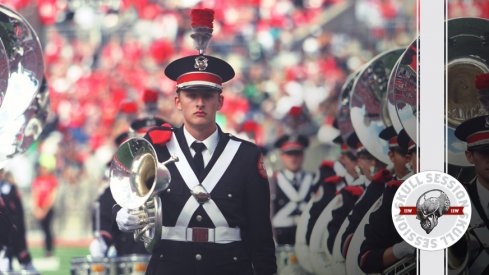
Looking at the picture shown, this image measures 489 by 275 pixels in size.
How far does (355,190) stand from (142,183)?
4.19 ft

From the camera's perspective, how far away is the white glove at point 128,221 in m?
5.54

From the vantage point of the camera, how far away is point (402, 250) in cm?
575

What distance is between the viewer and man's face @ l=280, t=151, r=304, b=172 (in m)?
8.74

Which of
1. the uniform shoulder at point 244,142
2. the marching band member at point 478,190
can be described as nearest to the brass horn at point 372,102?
the marching band member at point 478,190

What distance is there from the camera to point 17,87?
5.83 meters

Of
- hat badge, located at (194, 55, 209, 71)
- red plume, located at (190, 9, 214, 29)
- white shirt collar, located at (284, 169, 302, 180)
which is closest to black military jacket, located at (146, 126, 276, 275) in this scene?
hat badge, located at (194, 55, 209, 71)

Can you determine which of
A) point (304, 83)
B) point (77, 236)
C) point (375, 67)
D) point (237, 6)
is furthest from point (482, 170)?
point (77, 236)

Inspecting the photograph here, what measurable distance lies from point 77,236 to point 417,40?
602 cm

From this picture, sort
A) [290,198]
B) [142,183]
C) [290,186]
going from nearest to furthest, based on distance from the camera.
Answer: [142,183] → [290,198] → [290,186]

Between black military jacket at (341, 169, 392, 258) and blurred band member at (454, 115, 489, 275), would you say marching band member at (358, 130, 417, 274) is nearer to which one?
black military jacket at (341, 169, 392, 258)

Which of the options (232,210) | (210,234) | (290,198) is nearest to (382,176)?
(232,210)

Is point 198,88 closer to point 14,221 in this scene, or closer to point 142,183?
point 142,183

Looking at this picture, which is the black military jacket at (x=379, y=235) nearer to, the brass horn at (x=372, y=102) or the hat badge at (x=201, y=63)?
the brass horn at (x=372, y=102)

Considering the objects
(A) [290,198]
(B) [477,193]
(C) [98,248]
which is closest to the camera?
(B) [477,193]
